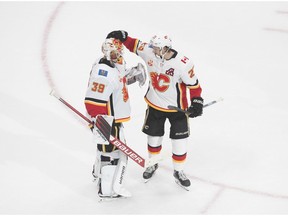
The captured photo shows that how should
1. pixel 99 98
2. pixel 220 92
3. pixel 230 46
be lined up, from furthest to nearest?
1. pixel 230 46
2. pixel 220 92
3. pixel 99 98

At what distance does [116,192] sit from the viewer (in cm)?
457

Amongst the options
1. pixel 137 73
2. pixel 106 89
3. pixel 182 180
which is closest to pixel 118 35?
pixel 137 73

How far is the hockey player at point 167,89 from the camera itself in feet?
14.3

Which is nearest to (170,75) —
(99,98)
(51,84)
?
(99,98)

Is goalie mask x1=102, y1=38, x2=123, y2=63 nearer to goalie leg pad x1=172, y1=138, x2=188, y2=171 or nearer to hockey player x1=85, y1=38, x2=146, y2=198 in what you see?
hockey player x1=85, y1=38, x2=146, y2=198

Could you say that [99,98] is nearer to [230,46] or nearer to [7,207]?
[7,207]

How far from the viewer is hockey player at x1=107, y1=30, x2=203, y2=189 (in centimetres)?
437

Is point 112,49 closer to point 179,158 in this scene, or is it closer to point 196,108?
point 196,108

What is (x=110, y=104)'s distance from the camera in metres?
4.25

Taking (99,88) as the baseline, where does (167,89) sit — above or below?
below

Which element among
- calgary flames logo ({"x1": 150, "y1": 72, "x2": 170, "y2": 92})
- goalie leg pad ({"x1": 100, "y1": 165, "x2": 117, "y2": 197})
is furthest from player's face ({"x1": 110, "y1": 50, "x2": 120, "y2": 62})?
goalie leg pad ({"x1": 100, "y1": 165, "x2": 117, "y2": 197})

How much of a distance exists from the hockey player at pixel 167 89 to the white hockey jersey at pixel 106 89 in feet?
0.86

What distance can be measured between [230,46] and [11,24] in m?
2.16

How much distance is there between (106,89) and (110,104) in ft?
0.52
